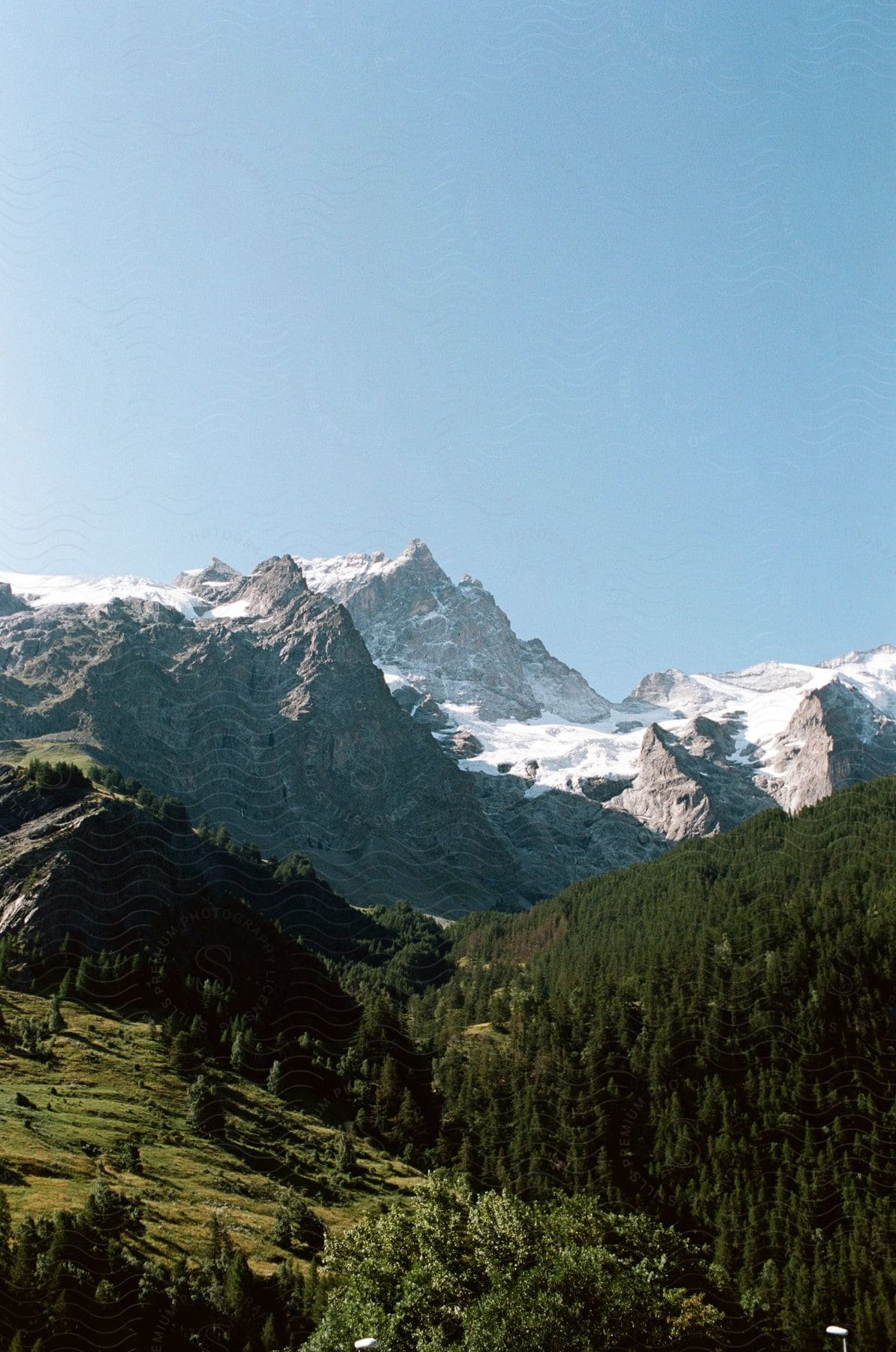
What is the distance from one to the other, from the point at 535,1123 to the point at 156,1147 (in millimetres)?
59111

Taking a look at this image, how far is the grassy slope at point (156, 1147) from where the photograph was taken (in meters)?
75.8

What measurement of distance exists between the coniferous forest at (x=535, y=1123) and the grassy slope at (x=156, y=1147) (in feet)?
3.26

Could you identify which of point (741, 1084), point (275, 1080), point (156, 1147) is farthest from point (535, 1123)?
point (156, 1147)

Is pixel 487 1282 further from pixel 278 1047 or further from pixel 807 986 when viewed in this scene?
pixel 807 986

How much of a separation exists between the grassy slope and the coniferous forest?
99 centimetres

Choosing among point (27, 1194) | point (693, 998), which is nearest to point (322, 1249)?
point (27, 1194)

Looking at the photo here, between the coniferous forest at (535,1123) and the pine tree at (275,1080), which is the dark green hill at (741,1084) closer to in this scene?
the coniferous forest at (535,1123)

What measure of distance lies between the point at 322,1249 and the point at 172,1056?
1550 inches

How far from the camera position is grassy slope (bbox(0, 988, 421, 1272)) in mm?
75750

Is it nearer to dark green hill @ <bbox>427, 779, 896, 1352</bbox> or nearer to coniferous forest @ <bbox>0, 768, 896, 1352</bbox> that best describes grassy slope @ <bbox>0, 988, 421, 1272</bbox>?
coniferous forest @ <bbox>0, 768, 896, 1352</bbox>

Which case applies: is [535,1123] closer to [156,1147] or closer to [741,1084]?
[741,1084]

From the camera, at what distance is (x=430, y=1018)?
185250 millimetres

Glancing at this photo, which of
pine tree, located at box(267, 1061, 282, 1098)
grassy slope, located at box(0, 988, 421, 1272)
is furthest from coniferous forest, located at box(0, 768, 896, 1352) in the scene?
grassy slope, located at box(0, 988, 421, 1272)

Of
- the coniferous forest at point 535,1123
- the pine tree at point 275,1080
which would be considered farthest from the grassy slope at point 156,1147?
the pine tree at point 275,1080
